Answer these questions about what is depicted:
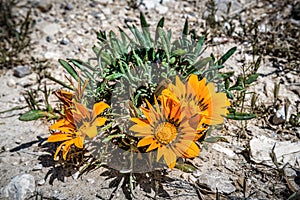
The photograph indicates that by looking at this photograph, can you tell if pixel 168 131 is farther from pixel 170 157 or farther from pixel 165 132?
pixel 170 157

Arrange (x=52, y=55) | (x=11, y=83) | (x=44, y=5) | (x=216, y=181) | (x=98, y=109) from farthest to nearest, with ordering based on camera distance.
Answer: (x=44, y=5), (x=52, y=55), (x=11, y=83), (x=216, y=181), (x=98, y=109)

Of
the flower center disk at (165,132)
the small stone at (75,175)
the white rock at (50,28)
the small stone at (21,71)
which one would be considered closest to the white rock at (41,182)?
the small stone at (75,175)

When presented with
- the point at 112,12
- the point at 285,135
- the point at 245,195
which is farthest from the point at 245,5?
the point at 245,195

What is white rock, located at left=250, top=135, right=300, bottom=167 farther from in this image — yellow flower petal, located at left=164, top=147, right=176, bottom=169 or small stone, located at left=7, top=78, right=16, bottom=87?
small stone, located at left=7, top=78, right=16, bottom=87

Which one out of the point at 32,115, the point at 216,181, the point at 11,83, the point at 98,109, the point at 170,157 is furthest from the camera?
the point at 11,83

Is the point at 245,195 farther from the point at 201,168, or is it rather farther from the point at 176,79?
the point at 176,79

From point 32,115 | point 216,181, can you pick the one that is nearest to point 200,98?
point 216,181

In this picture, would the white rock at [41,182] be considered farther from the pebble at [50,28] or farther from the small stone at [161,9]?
the small stone at [161,9]
